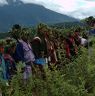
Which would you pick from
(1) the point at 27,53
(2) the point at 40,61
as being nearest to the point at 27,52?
(1) the point at 27,53

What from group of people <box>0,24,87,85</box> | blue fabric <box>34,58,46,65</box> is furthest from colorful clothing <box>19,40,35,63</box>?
blue fabric <box>34,58,46,65</box>

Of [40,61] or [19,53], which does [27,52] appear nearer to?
[19,53]

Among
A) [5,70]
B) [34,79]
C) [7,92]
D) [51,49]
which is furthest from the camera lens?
[51,49]

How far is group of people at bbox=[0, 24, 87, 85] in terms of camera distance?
9845 mm

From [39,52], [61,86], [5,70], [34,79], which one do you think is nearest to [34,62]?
[39,52]

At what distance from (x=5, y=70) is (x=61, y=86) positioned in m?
2.18

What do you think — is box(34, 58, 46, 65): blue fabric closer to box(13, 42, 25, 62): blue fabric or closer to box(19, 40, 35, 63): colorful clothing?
box(19, 40, 35, 63): colorful clothing

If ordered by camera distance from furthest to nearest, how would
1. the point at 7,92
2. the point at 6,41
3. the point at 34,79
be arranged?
1. the point at 6,41
2. the point at 34,79
3. the point at 7,92

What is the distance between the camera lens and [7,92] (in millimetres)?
7938

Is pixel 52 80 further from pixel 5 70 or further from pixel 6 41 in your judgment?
pixel 6 41

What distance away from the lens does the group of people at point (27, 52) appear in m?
9.84

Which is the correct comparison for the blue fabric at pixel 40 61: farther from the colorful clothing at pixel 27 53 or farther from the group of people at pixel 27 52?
Answer: the colorful clothing at pixel 27 53

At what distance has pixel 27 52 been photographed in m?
10.7

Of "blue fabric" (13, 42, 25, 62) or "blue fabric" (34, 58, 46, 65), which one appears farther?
"blue fabric" (34, 58, 46, 65)
